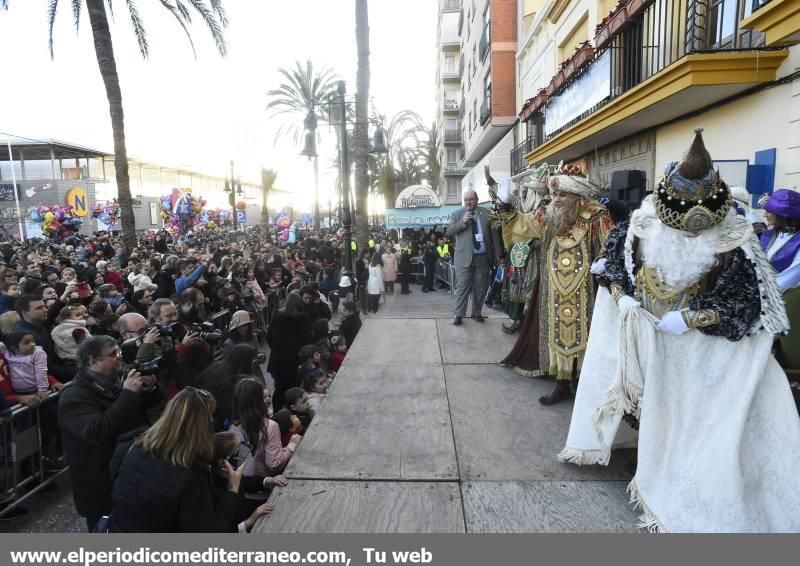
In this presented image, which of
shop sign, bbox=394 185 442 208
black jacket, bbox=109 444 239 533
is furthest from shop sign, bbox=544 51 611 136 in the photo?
black jacket, bbox=109 444 239 533

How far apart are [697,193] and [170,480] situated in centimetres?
282

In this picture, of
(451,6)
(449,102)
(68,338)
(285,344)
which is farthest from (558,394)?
(451,6)

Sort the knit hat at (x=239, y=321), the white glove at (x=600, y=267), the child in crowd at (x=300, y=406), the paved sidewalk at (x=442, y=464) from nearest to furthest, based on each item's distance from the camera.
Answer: the paved sidewalk at (x=442, y=464), the white glove at (x=600, y=267), the child in crowd at (x=300, y=406), the knit hat at (x=239, y=321)

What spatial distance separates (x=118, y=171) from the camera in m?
12.4

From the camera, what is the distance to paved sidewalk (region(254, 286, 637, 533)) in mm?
2525

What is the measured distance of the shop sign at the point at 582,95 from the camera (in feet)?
29.7

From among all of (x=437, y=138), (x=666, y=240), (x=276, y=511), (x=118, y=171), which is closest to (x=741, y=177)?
(x=666, y=240)

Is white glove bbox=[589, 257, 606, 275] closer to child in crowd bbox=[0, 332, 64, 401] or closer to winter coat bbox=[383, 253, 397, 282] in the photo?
child in crowd bbox=[0, 332, 64, 401]

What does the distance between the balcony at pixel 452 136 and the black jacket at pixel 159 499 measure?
50.9 metres

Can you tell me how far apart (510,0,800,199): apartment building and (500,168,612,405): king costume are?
3.47 feet

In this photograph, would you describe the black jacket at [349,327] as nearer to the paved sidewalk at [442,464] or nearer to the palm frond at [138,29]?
the paved sidewalk at [442,464]

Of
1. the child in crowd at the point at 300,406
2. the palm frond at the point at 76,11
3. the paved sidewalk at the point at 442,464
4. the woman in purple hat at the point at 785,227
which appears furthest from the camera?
the palm frond at the point at 76,11

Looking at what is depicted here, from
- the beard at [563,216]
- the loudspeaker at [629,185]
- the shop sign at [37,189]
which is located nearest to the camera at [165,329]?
the beard at [563,216]

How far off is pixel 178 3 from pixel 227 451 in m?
14.0
